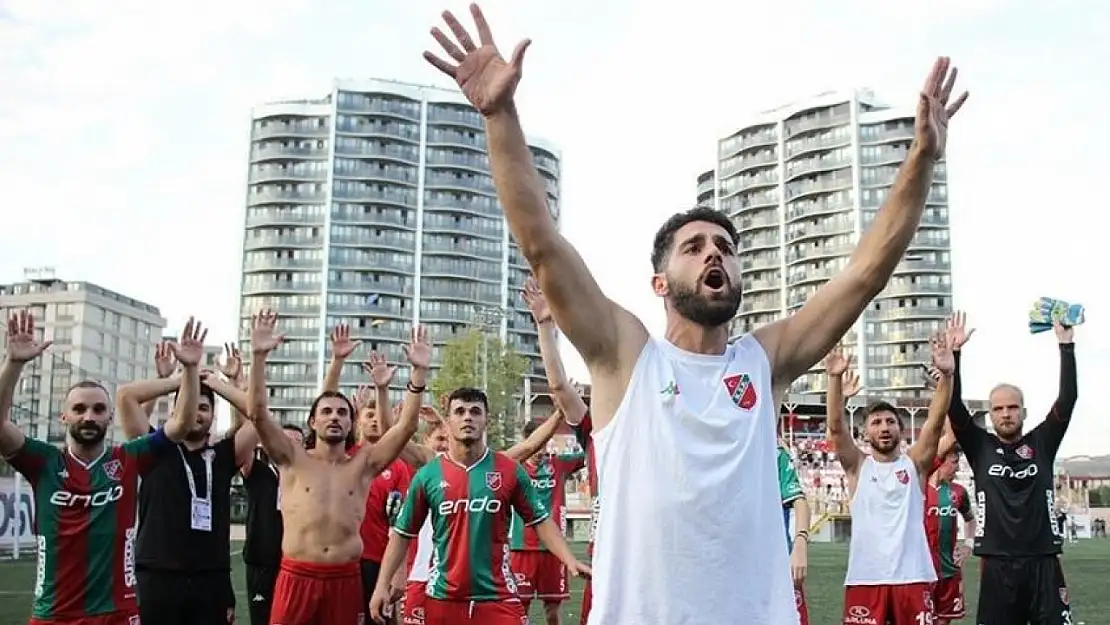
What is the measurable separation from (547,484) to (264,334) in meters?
6.72

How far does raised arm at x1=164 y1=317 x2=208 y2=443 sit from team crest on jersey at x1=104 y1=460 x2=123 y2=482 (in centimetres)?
43

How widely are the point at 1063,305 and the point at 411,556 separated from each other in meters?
6.20

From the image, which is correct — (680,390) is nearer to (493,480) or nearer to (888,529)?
(493,480)

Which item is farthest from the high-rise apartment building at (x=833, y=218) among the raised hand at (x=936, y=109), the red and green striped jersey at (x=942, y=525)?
the raised hand at (x=936, y=109)

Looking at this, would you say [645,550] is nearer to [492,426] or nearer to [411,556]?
[411,556]

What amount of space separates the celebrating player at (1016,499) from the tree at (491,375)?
5468 cm

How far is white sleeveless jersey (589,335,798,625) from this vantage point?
127 inches

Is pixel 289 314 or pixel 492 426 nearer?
pixel 492 426

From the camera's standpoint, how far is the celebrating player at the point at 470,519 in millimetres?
8016

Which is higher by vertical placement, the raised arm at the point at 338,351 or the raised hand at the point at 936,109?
the raised hand at the point at 936,109

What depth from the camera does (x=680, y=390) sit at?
11.2ft

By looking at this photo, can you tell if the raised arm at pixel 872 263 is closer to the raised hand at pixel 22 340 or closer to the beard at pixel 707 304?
the beard at pixel 707 304

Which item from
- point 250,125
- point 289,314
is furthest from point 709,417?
point 250,125

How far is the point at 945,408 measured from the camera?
8.48 meters
